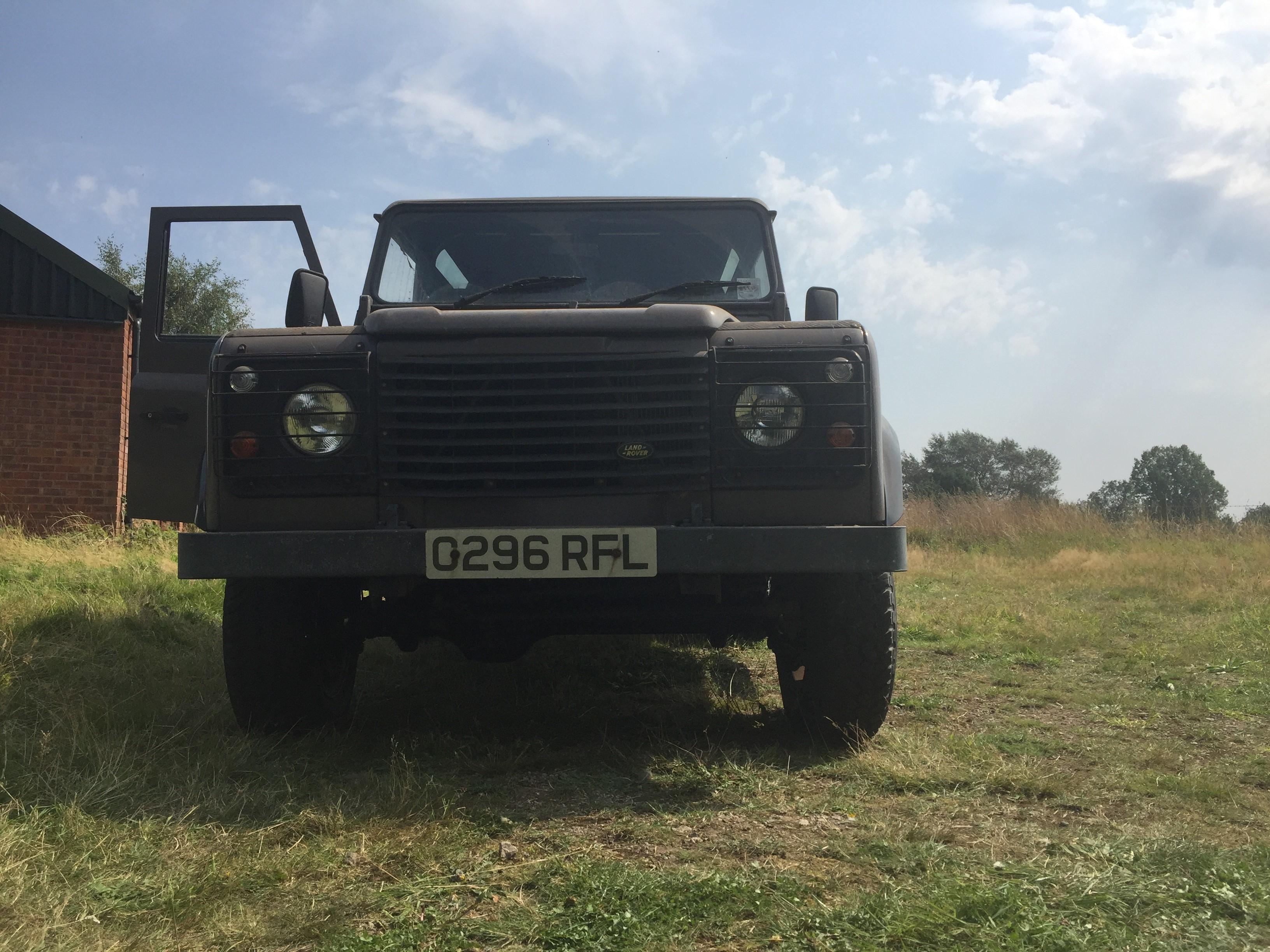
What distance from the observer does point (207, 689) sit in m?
4.18

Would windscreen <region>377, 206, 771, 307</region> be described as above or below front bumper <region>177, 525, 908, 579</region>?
above

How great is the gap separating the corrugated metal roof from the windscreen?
24.9 ft

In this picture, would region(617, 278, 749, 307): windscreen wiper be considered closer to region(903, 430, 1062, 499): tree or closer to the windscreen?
the windscreen

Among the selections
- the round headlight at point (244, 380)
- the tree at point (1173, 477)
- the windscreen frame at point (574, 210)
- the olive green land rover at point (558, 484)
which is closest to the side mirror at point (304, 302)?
the windscreen frame at point (574, 210)

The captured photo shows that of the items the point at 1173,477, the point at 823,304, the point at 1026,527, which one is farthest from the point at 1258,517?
the point at 1173,477

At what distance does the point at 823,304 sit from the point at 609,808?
7.40 ft

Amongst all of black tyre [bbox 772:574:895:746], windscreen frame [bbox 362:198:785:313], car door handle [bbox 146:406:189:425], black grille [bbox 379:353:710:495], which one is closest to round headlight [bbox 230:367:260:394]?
black grille [bbox 379:353:710:495]

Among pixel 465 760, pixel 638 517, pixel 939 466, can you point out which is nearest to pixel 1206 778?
pixel 638 517

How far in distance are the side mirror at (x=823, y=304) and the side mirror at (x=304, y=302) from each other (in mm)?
1936

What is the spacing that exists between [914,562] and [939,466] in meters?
45.2

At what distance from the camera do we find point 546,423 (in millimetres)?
3035

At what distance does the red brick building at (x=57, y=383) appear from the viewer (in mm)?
10609

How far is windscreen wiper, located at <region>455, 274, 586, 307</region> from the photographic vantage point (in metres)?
4.03

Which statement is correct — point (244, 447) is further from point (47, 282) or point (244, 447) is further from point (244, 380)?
point (47, 282)
